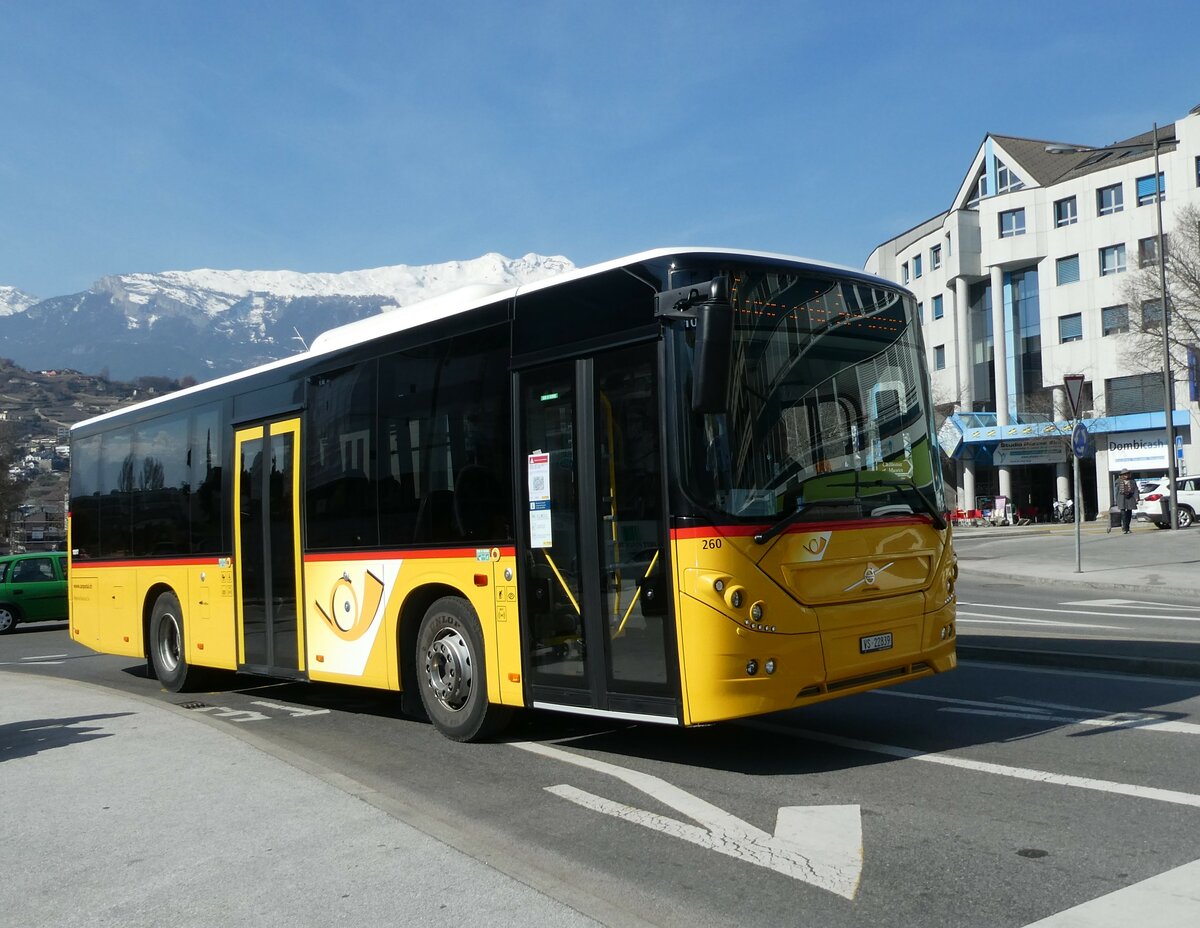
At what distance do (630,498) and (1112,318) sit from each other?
6025cm

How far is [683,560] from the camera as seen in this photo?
22.3 ft

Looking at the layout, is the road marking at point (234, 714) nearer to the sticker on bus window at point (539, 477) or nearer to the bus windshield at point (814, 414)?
the sticker on bus window at point (539, 477)

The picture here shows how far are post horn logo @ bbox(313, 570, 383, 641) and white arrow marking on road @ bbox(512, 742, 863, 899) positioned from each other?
122 inches

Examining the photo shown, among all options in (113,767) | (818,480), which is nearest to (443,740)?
(113,767)

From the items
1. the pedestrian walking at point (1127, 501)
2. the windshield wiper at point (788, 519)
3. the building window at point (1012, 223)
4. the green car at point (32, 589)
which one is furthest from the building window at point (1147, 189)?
the windshield wiper at point (788, 519)

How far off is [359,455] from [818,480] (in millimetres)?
4232

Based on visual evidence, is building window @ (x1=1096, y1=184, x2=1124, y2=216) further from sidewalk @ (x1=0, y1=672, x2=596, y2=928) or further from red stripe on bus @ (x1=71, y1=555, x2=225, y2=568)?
sidewalk @ (x1=0, y1=672, x2=596, y2=928)

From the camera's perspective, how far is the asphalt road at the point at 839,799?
15.5 ft

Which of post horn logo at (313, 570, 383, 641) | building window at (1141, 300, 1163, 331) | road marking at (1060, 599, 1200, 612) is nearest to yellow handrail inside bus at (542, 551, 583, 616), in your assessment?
post horn logo at (313, 570, 383, 641)

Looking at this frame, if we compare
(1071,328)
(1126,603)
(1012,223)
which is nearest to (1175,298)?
(1071,328)

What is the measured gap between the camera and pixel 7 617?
998 inches

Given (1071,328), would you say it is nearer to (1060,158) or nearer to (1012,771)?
(1060,158)

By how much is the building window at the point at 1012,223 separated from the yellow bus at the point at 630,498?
61.6m

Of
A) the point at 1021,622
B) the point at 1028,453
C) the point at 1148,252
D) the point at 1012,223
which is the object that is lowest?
the point at 1021,622
